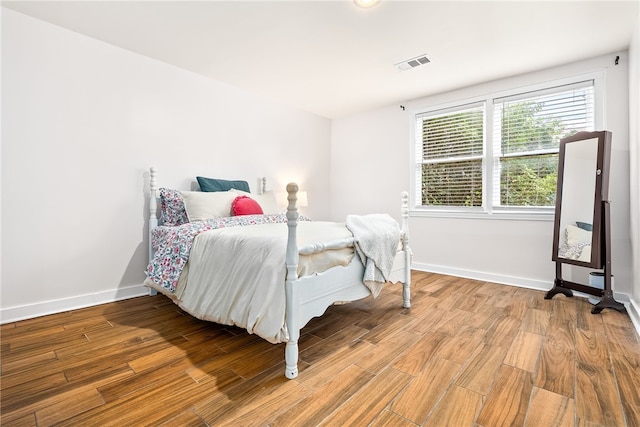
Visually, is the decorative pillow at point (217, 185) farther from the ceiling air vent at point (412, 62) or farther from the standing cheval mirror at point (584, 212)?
the standing cheval mirror at point (584, 212)

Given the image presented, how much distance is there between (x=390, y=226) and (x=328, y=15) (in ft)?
5.52

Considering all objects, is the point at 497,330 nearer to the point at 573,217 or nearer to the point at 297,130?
the point at 573,217

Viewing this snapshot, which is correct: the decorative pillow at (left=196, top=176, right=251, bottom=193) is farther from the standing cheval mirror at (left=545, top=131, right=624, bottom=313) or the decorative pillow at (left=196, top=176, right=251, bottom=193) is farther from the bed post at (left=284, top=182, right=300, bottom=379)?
the standing cheval mirror at (left=545, top=131, right=624, bottom=313)

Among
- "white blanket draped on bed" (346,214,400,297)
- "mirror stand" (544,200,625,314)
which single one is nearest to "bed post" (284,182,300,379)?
"white blanket draped on bed" (346,214,400,297)

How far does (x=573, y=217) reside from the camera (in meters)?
2.85

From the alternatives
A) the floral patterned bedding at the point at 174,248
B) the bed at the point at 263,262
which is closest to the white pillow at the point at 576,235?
the bed at the point at 263,262

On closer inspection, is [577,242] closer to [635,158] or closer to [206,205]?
[635,158]

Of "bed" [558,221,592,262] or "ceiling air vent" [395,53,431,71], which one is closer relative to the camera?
"bed" [558,221,592,262]

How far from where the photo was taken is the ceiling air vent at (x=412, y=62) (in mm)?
2926

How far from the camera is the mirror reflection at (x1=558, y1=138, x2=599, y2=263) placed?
2717 millimetres

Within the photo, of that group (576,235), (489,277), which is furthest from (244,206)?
(576,235)

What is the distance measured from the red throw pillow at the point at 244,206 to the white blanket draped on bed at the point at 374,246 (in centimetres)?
113

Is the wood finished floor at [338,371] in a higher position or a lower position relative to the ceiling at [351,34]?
lower

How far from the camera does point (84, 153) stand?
2.62 meters
